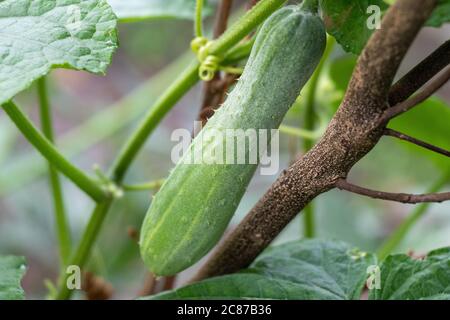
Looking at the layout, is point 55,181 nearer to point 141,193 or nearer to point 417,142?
point 417,142

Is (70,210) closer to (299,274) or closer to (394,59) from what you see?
(299,274)

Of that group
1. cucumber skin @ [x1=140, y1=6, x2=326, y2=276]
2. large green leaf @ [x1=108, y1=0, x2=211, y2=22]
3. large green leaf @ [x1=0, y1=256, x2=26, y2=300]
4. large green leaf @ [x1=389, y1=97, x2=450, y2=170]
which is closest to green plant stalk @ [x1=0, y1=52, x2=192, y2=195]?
large green leaf @ [x1=108, y1=0, x2=211, y2=22]

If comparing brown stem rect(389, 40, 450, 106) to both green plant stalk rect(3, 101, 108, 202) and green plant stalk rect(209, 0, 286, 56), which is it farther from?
green plant stalk rect(3, 101, 108, 202)

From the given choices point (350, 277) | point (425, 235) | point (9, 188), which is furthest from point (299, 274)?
point (9, 188)

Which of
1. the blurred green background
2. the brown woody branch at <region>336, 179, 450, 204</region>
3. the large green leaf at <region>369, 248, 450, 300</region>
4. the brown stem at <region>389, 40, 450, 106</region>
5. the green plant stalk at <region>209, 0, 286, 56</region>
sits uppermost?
the blurred green background

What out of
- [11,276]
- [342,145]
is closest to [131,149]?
[11,276]
